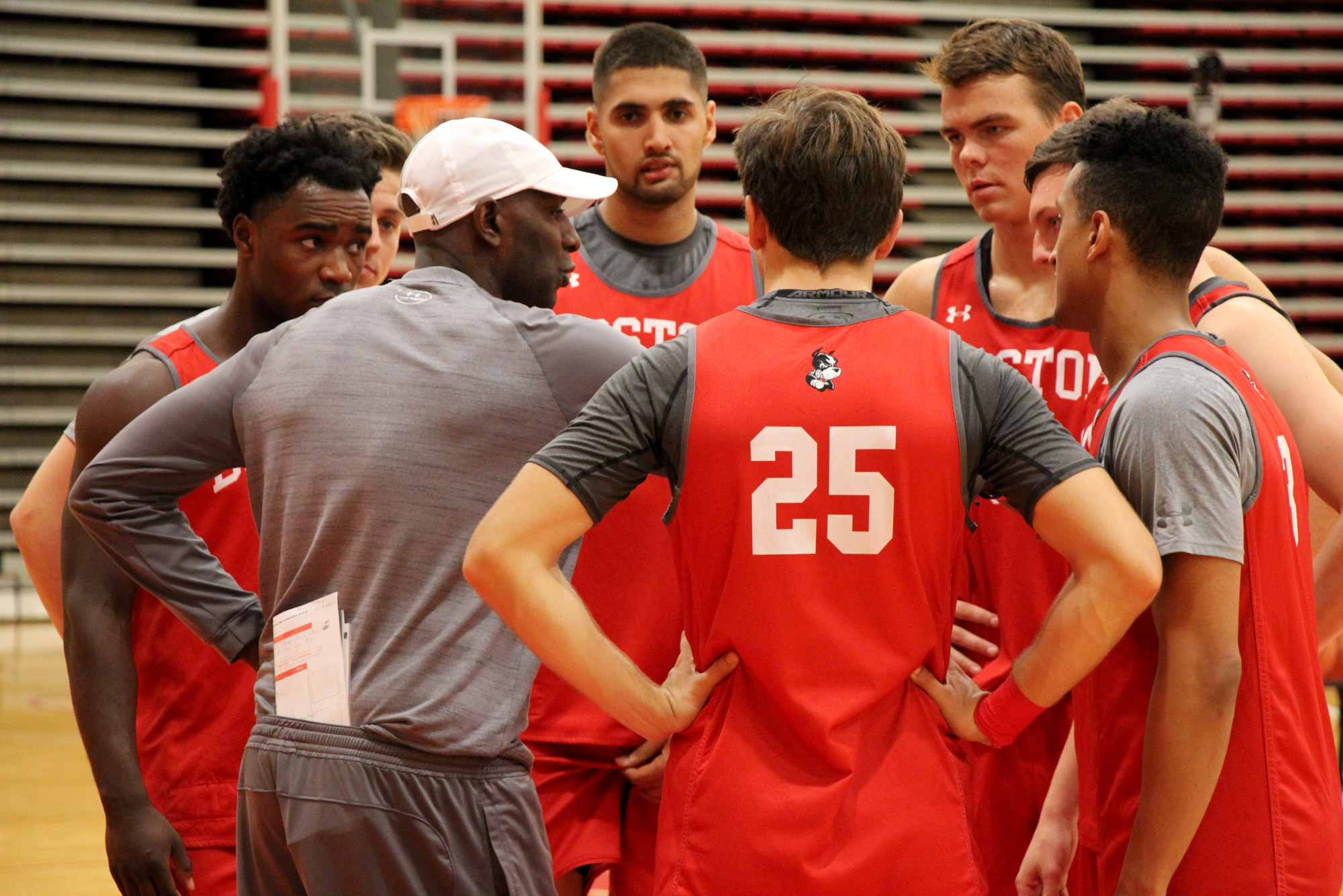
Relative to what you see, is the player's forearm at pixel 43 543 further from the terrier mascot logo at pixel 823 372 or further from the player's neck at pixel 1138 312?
the player's neck at pixel 1138 312

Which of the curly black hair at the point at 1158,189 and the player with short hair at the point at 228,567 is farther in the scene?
the player with short hair at the point at 228,567

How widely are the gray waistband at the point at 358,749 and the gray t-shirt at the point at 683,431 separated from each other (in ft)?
1.47

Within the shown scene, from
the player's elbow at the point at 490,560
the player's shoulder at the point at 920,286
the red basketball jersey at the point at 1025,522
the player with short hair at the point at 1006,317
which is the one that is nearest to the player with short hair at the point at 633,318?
the player's shoulder at the point at 920,286

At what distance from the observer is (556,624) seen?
181cm

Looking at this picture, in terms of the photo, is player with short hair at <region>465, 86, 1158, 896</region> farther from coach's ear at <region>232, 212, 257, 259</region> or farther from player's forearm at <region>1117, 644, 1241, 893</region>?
coach's ear at <region>232, 212, 257, 259</region>

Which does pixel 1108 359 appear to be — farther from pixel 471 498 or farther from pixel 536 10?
pixel 536 10

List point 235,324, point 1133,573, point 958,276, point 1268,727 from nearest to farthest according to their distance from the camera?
point 1133,573 < point 1268,727 < point 235,324 < point 958,276

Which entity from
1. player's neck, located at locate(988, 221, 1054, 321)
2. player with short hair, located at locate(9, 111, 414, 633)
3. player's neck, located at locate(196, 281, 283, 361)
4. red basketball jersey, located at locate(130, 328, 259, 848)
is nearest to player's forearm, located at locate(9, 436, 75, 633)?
player with short hair, located at locate(9, 111, 414, 633)

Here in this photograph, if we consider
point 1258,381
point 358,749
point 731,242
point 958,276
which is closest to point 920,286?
point 958,276

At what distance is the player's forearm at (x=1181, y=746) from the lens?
189 cm

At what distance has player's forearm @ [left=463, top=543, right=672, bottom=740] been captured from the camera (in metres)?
1.79

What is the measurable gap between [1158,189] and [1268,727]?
844mm

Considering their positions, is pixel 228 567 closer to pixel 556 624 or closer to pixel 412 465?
pixel 412 465

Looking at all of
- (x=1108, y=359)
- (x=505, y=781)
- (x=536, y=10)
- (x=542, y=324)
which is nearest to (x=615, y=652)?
(x=505, y=781)
